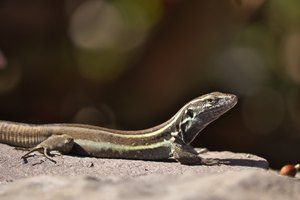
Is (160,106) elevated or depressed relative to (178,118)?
depressed

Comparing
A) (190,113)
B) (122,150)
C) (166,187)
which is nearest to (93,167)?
(122,150)

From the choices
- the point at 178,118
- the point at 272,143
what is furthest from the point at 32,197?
the point at 272,143

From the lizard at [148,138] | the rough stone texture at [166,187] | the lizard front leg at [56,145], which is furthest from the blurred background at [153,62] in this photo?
the rough stone texture at [166,187]

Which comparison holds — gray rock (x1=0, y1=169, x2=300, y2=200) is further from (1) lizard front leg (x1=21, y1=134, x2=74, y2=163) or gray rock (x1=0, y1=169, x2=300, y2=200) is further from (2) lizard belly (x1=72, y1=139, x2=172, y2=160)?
(2) lizard belly (x1=72, y1=139, x2=172, y2=160)

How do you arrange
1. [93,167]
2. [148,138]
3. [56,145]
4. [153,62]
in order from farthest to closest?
[153,62]
[148,138]
[56,145]
[93,167]

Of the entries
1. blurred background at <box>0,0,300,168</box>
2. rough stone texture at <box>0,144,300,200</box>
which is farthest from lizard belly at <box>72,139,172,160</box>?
rough stone texture at <box>0,144,300,200</box>

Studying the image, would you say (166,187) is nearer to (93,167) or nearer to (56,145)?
(93,167)

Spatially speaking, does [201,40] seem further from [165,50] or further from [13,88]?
[13,88]
